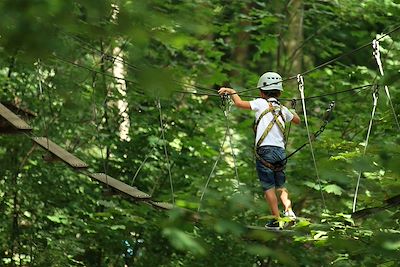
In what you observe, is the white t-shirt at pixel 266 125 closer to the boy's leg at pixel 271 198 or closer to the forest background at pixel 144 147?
the boy's leg at pixel 271 198

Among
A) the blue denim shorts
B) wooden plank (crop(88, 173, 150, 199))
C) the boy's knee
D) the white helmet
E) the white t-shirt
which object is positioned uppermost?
the white helmet

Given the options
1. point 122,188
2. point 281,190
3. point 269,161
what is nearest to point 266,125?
point 269,161

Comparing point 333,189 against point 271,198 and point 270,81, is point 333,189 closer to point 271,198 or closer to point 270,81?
point 271,198

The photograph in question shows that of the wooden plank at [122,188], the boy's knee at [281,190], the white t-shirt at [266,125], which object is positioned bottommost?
the wooden plank at [122,188]

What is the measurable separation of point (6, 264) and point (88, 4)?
192 inches

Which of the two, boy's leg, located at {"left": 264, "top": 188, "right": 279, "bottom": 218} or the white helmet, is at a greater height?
the white helmet

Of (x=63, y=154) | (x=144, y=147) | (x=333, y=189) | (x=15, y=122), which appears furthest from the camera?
(x=144, y=147)

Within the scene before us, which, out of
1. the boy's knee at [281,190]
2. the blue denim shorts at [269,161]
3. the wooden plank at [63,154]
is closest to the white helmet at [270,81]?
the blue denim shorts at [269,161]

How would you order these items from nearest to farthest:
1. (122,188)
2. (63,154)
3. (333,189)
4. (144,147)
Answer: (122,188) < (63,154) < (333,189) < (144,147)

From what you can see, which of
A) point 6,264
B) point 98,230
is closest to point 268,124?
point 98,230

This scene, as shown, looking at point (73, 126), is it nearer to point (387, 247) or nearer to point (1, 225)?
point (1, 225)

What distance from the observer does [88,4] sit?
1.19 metres

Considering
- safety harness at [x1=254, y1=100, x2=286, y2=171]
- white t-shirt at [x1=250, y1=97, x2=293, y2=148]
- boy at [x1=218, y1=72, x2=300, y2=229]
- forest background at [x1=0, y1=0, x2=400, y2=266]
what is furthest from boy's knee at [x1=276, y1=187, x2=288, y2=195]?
forest background at [x1=0, y1=0, x2=400, y2=266]

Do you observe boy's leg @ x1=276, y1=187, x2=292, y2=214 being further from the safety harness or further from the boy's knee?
the safety harness
